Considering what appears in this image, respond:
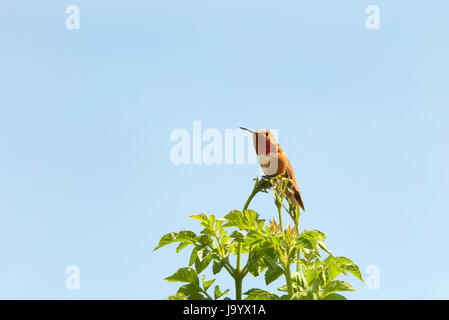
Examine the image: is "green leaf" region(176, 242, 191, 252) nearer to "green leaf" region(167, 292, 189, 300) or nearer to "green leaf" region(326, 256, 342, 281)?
"green leaf" region(167, 292, 189, 300)

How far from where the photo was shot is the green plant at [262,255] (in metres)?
3.39

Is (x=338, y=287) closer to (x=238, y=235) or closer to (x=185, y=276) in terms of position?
(x=238, y=235)

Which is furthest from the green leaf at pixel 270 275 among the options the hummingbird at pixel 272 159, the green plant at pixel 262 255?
the hummingbird at pixel 272 159

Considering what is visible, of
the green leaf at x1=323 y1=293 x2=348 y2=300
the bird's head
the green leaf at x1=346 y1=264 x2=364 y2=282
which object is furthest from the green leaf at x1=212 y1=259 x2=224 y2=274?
the bird's head

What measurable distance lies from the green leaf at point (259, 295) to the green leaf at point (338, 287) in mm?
370

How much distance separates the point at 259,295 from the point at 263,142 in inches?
61.4

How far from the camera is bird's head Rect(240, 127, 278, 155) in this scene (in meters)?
4.49

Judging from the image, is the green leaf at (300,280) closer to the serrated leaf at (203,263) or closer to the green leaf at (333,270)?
the green leaf at (333,270)
